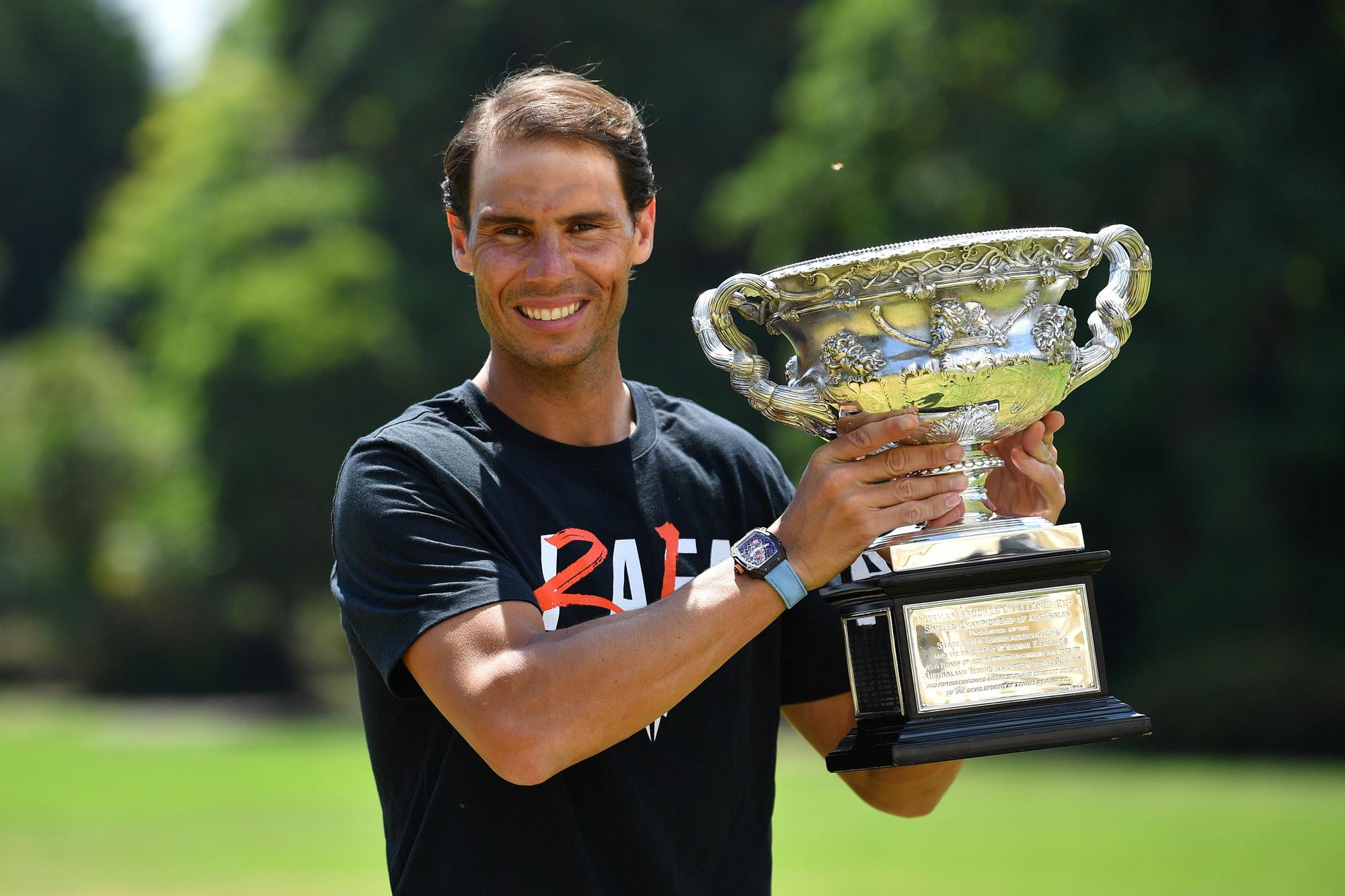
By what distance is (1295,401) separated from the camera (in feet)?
53.8

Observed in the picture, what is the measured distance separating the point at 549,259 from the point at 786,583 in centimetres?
72

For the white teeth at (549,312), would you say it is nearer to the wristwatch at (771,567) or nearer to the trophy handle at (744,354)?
Result: the trophy handle at (744,354)

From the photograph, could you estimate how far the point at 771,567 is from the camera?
2.73 metres

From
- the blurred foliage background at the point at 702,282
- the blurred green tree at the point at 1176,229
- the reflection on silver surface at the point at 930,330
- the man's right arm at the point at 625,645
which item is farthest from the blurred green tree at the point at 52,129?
the man's right arm at the point at 625,645

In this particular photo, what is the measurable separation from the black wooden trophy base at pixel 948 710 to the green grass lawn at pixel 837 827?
7225 mm

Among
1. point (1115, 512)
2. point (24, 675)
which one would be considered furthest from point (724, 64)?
point (24, 675)

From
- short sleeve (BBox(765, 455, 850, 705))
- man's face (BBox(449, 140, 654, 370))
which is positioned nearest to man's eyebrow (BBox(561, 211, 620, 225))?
man's face (BBox(449, 140, 654, 370))

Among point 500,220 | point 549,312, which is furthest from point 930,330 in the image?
point 500,220

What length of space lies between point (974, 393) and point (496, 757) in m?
1.07

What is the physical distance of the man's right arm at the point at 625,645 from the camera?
2635 mm

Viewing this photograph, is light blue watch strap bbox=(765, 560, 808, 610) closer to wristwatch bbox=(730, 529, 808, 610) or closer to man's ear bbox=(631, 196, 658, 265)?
wristwatch bbox=(730, 529, 808, 610)

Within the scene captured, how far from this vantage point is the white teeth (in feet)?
9.88

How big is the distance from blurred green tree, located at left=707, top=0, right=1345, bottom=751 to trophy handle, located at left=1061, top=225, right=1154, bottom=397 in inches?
499

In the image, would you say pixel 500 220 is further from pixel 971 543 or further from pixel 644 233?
pixel 971 543
